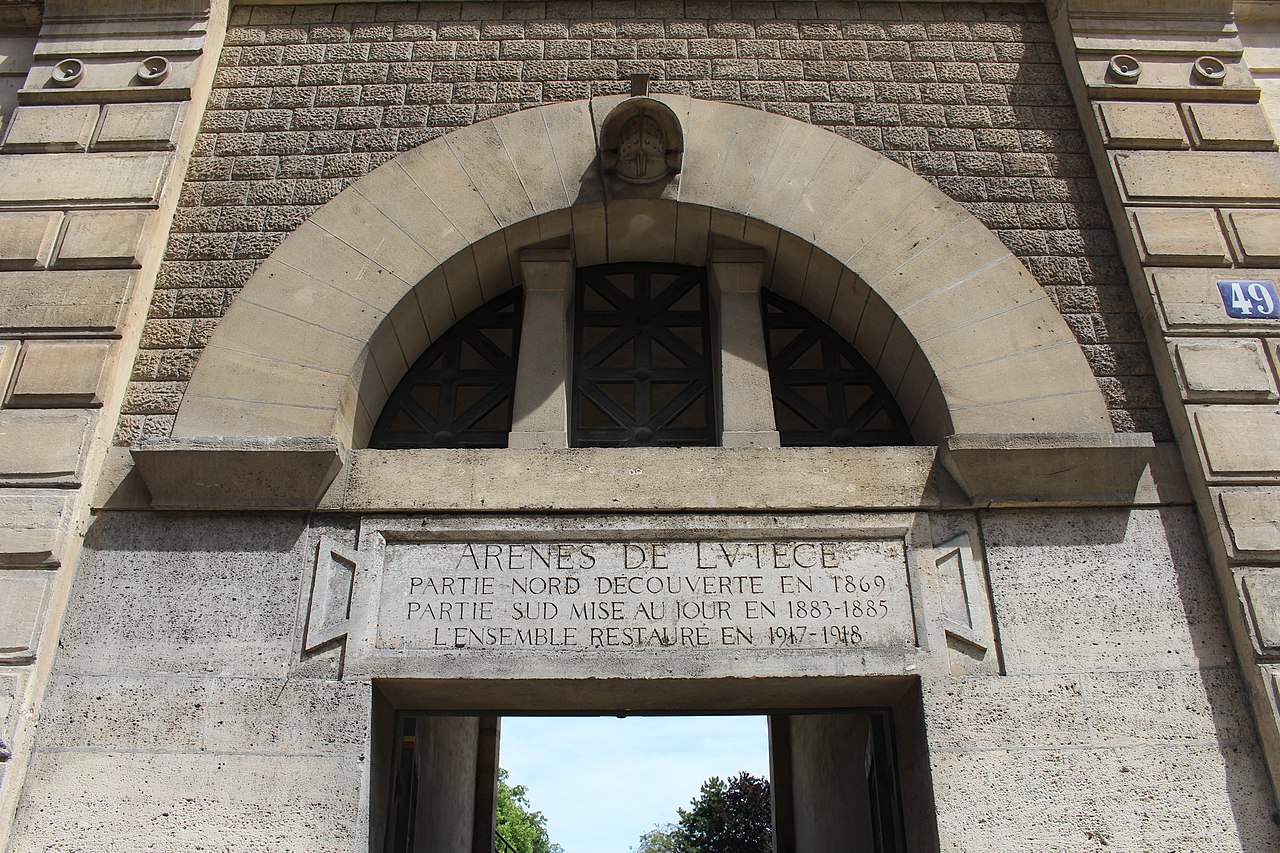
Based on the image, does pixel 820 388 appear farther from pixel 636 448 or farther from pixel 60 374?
pixel 60 374

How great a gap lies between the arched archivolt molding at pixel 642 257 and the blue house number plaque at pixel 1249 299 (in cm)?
103

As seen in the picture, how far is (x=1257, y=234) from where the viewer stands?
20.8 feet

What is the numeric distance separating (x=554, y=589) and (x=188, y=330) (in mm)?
2888

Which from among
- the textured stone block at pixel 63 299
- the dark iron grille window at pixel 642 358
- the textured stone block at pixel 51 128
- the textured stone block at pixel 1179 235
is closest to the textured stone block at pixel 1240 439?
the textured stone block at pixel 1179 235

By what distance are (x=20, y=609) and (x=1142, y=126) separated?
24.3ft

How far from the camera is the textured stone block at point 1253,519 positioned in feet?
17.5

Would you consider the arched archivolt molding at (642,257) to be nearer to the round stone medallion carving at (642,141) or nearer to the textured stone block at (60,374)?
the round stone medallion carving at (642,141)

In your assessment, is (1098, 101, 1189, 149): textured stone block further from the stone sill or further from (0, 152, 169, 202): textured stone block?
(0, 152, 169, 202): textured stone block

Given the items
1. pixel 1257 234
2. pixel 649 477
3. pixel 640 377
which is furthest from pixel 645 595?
pixel 1257 234

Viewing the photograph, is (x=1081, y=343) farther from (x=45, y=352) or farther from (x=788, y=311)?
(x=45, y=352)

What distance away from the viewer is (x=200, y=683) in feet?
17.1

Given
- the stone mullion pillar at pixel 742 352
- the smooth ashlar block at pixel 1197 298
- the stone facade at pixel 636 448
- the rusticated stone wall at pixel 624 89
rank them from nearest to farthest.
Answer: the stone facade at pixel 636 448
the smooth ashlar block at pixel 1197 298
the stone mullion pillar at pixel 742 352
the rusticated stone wall at pixel 624 89

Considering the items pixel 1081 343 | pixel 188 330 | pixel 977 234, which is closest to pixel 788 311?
pixel 977 234

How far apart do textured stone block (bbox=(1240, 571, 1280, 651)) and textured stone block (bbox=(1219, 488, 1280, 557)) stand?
13 centimetres
